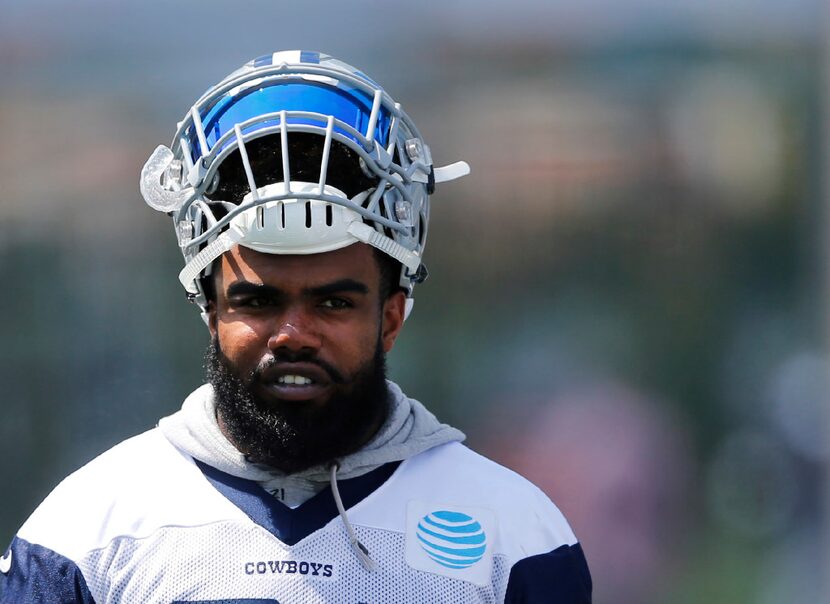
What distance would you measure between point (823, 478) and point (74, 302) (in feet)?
7.41

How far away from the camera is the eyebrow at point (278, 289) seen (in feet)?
6.08

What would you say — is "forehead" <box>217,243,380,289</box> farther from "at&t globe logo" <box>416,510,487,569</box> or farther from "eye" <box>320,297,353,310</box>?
"at&t globe logo" <box>416,510,487,569</box>

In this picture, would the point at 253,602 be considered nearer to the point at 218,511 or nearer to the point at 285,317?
the point at 218,511

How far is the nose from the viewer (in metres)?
1.82

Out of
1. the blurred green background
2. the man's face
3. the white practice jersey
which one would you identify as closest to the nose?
the man's face

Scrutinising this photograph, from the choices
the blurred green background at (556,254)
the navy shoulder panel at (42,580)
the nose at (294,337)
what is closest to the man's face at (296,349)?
the nose at (294,337)

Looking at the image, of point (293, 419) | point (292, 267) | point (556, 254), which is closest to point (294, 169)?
point (292, 267)

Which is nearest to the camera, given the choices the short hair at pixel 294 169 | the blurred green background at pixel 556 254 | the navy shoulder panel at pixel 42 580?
the navy shoulder panel at pixel 42 580

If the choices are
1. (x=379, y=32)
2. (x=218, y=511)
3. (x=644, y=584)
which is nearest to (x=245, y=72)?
(x=218, y=511)

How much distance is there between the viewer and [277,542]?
184cm

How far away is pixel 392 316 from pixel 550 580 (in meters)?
0.47

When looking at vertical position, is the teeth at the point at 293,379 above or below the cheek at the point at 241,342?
below

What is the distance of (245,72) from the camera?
2037 mm

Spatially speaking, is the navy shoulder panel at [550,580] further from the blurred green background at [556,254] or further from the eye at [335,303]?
the blurred green background at [556,254]
